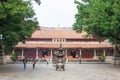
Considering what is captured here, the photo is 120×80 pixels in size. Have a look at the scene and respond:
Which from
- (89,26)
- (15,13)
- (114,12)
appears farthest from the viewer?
(89,26)

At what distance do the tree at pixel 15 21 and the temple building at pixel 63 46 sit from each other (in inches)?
1327

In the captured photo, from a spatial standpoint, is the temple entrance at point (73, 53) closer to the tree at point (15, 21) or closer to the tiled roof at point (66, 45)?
the tiled roof at point (66, 45)

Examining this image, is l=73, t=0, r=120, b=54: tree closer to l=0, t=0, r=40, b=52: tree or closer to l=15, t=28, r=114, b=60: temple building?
l=0, t=0, r=40, b=52: tree

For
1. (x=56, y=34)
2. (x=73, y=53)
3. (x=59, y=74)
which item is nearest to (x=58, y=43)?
(x=56, y=34)

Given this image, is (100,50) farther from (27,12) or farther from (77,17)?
(27,12)

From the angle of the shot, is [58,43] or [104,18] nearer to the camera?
[104,18]

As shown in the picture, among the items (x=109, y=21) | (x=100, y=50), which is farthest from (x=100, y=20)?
(x=100, y=50)

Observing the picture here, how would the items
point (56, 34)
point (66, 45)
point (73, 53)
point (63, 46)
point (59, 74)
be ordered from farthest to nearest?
1. point (56, 34)
2. point (73, 53)
3. point (66, 45)
4. point (63, 46)
5. point (59, 74)

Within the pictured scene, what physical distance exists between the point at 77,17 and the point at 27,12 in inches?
603

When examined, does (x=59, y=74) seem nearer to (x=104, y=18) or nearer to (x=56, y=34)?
(x=104, y=18)

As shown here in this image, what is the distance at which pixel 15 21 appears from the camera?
106ft

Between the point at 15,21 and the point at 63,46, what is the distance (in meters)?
38.4

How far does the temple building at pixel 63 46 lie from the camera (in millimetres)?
70000

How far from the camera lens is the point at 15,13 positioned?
3038cm
